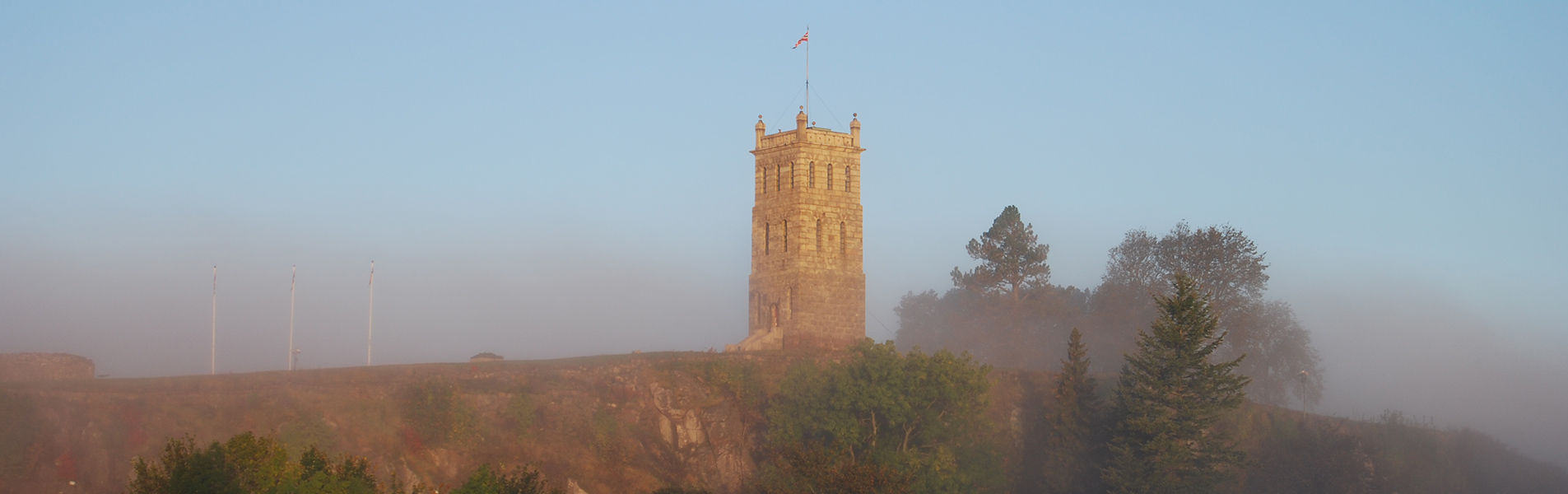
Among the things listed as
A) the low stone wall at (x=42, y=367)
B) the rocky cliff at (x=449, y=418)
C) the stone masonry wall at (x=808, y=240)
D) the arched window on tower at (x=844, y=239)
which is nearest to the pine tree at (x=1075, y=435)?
the rocky cliff at (x=449, y=418)

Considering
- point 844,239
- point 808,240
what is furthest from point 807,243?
point 844,239

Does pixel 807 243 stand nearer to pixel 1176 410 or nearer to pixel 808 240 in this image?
pixel 808 240

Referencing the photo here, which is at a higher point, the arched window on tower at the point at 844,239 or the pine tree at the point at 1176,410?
the arched window on tower at the point at 844,239

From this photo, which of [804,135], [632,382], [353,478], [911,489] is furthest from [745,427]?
[353,478]

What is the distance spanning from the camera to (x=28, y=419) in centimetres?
4459

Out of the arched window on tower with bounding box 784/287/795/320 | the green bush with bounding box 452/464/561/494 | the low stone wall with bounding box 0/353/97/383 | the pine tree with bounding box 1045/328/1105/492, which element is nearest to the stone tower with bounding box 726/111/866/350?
the arched window on tower with bounding box 784/287/795/320

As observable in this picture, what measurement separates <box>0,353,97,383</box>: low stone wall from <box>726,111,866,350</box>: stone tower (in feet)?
81.7

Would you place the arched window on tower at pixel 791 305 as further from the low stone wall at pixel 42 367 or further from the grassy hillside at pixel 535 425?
the low stone wall at pixel 42 367

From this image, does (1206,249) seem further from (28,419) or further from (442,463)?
(28,419)

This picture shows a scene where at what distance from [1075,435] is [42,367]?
38.5 meters

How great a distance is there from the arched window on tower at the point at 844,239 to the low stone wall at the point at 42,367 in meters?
29.9

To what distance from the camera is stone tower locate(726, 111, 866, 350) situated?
57156 mm

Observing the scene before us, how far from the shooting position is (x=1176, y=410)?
→ 48.8m

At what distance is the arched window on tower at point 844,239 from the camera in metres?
58.4
